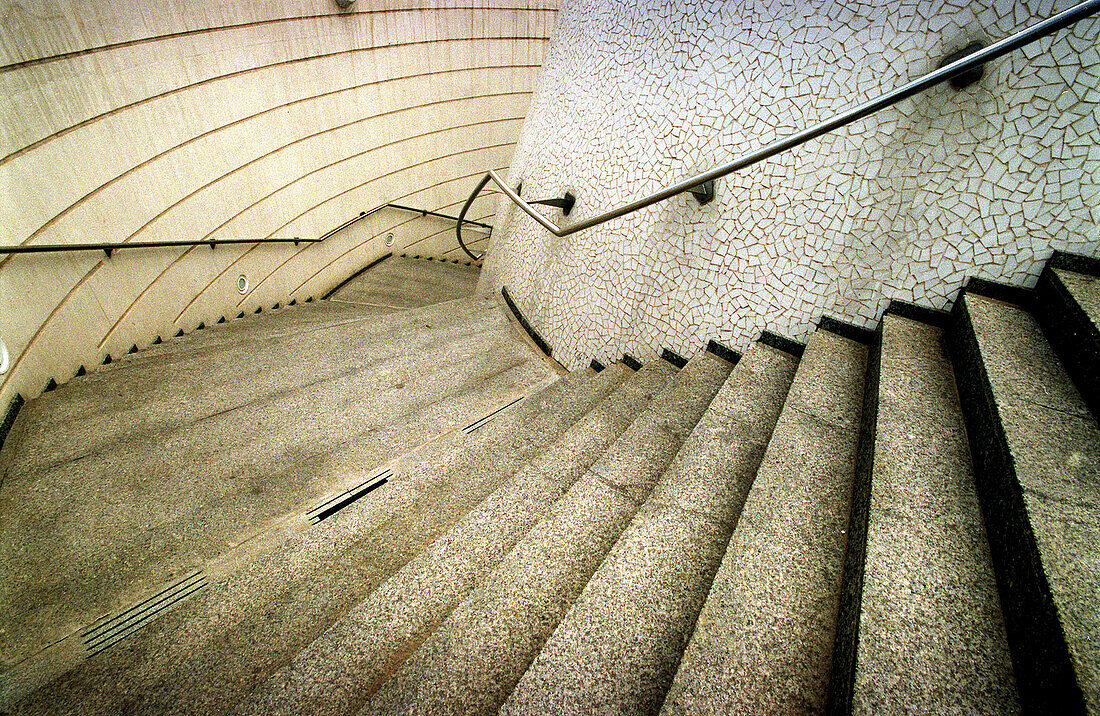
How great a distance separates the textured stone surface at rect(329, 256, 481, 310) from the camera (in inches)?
226

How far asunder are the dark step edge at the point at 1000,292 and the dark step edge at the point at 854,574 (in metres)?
0.57

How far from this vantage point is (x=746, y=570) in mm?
1021

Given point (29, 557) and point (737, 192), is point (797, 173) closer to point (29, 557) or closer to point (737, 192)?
point (737, 192)

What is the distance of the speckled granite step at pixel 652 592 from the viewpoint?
0.91 metres

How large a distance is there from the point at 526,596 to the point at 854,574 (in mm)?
750

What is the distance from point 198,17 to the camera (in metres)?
3.50

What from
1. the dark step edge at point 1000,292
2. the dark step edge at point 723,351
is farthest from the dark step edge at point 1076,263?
the dark step edge at point 723,351

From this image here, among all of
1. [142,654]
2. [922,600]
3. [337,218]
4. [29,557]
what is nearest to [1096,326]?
[922,600]

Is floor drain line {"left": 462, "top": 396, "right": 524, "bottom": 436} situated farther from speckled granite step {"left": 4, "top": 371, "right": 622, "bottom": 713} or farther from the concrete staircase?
the concrete staircase

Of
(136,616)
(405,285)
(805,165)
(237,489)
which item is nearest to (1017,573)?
(805,165)

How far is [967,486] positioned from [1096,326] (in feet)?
1.74

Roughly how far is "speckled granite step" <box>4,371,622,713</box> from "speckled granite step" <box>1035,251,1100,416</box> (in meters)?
1.70

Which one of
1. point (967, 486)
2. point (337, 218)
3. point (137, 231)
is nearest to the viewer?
point (967, 486)

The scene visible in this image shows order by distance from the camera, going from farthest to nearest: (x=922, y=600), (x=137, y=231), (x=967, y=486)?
(x=137, y=231), (x=967, y=486), (x=922, y=600)
